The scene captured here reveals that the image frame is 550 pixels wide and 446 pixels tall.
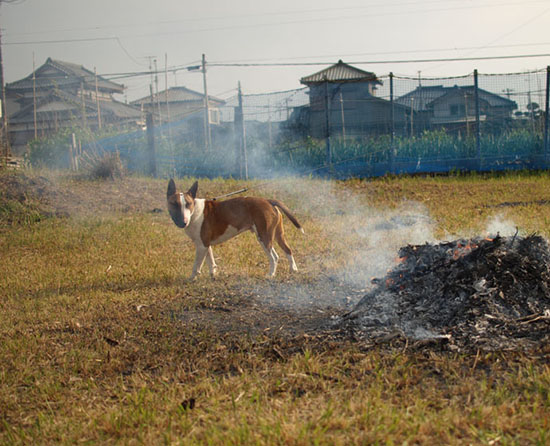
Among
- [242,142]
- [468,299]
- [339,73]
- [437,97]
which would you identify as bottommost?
[468,299]

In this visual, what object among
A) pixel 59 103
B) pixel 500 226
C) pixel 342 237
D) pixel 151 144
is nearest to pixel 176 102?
pixel 59 103

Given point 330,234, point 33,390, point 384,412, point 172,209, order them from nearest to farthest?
point 384,412, point 33,390, point 172,209, point 330,234

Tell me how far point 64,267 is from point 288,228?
13.7 ft

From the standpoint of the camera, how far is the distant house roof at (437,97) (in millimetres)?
15617

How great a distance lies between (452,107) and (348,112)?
3208 mm

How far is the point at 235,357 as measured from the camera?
400 centimetres

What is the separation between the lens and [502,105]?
1562 centimetres

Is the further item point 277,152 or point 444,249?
point 277,152

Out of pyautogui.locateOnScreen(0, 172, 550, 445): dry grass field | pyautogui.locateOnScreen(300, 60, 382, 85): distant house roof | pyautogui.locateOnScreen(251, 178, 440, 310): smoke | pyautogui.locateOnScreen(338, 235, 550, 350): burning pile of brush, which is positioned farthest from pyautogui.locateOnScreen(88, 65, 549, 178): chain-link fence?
pyautogui.locateOnScreen(300, 60, 382, 85): distant house roof

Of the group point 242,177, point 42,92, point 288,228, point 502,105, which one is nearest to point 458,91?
point 502,105

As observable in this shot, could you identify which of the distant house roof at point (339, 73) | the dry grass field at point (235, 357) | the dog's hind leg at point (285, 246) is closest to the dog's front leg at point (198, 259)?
the dry grass field at point (235, 357)

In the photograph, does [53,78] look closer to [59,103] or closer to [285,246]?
[59,103]

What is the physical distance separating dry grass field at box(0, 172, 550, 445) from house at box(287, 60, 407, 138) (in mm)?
6773

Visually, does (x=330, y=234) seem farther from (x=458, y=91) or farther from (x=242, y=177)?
(x=458, y=91)
